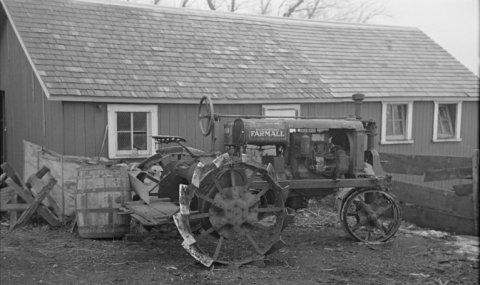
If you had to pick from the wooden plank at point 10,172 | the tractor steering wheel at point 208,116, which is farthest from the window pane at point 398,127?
the wooden plank at point 10,172

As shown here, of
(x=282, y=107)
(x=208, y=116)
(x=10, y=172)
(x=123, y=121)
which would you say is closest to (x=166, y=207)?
(x=208, y=116)

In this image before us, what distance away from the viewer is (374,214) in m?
8.20

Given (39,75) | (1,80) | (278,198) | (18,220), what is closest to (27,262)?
(18,220)

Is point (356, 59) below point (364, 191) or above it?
above

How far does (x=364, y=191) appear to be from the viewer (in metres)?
8.30

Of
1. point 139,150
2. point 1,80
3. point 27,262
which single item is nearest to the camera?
point 27,262

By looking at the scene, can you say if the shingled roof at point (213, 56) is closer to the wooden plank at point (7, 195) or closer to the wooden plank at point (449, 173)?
the wooden plank at point (7, 195)

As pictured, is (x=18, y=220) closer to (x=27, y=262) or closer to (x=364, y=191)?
(x=27, y=262)

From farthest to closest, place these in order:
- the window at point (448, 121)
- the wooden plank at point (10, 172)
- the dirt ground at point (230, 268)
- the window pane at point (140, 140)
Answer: the window at point (448, 121)
the window pane at point (140, 140)
the wooden plank at point (10, 172)
the dirt ground at point (230, 268)

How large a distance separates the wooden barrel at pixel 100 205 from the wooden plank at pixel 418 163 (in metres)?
4.91

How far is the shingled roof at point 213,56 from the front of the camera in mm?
10883

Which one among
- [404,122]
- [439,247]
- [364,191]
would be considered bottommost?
[439,247]

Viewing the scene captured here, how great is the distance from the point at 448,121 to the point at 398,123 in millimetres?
1837

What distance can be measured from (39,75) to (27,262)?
435cm
